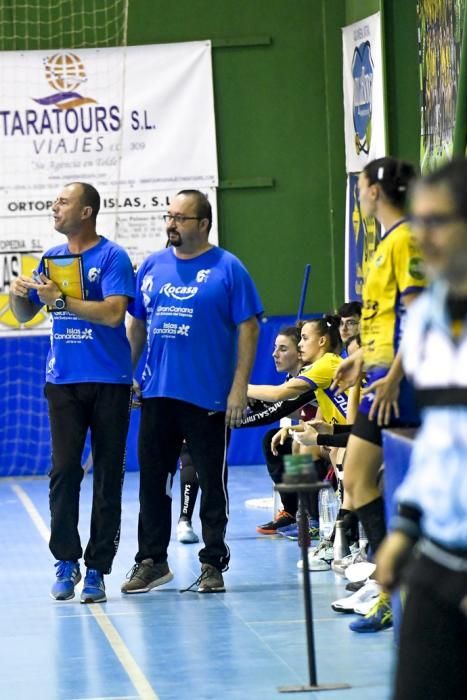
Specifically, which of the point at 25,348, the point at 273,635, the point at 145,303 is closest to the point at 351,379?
the point at 273,635

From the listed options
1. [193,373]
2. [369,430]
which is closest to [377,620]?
[369,430]

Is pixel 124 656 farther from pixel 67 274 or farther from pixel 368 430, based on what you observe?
pixel 67 274

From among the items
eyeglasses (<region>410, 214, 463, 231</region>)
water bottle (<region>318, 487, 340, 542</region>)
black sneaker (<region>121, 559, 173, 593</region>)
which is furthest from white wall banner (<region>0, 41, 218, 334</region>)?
eyeglasses (<region>410, 214, 463, 231</region>)

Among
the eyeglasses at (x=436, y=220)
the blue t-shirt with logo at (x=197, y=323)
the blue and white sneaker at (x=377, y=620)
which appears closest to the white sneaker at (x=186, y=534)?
the blue t-shirt with logo at (x=197, y=323)

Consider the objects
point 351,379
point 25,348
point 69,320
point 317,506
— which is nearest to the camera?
point 351,379

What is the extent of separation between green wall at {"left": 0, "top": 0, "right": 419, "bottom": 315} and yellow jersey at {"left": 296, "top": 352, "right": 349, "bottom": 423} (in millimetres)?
5537

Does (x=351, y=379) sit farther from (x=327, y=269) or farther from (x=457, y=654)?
(x=327, y=269)

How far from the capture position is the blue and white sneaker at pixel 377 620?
19.2ft

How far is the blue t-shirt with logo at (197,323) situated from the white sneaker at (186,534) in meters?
1.88

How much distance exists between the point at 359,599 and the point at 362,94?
715cm

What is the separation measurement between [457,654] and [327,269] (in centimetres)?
1091

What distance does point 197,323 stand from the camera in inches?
268

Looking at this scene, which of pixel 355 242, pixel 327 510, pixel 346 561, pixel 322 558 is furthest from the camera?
pixel 355 242

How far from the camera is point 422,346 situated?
2.81m
